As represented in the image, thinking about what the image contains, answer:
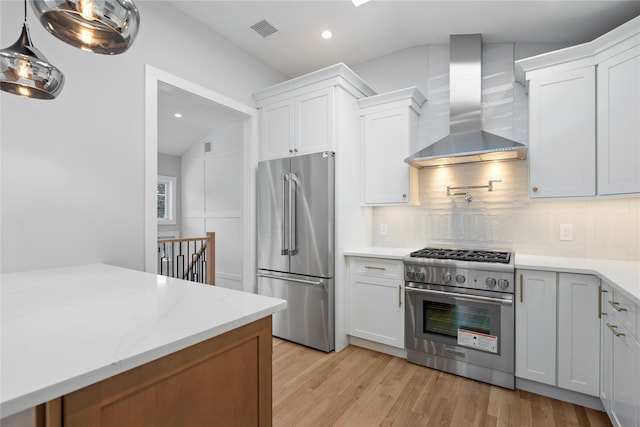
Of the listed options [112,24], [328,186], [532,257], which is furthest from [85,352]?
[532,257]

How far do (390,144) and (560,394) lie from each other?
236 centimetres

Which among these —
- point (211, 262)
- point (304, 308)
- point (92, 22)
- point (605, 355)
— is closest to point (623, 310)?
point (605, 355)

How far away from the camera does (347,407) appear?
211cm

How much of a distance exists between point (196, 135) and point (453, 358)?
5.43 meters

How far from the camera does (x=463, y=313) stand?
248 centimetres

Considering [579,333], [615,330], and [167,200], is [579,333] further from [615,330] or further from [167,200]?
[167,200]

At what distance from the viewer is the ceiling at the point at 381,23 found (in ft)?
8.02

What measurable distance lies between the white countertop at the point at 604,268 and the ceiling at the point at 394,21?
72.7 inches

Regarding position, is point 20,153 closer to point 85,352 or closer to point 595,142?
point 85,352

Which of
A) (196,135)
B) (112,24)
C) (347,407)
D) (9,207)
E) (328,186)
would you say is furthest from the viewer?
(196,135)

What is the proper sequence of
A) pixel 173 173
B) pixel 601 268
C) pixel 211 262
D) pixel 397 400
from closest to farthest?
pixel 601 268 < pixel 397 400 < pixel 211 262 < pixel 173 173

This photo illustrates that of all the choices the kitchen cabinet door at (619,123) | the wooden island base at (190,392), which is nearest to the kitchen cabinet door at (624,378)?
the kitchen cabinet door at (619,123)

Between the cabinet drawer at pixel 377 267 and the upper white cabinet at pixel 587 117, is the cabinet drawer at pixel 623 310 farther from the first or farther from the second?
the cabinet drawer at pixel 377 267

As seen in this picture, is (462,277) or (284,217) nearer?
(462,277)
